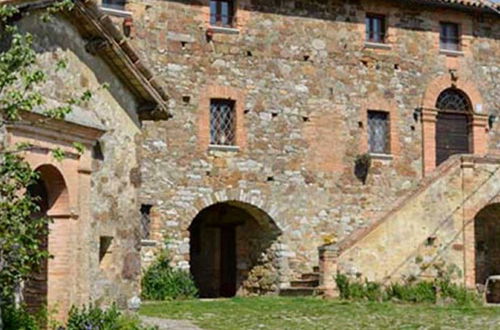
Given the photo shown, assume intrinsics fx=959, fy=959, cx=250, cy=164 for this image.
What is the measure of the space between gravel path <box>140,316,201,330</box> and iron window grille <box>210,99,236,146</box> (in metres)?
7.15

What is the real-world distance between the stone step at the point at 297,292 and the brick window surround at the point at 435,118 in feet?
16.0

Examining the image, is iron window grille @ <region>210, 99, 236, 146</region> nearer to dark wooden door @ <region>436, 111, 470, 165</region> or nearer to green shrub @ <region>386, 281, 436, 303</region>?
green shrub @ <region>386, 281, 436, 303</region>

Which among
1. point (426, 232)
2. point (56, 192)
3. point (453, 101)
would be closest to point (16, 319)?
point (56, 192)

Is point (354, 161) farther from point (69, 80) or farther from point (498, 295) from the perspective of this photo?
point (69, 80)

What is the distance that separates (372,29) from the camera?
24.9 m

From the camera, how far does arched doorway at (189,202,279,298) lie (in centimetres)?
2430

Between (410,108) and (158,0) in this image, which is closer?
(158,0)

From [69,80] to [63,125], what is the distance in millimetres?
707

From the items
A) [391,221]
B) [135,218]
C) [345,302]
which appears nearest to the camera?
[135,218]

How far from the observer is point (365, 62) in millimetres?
24422

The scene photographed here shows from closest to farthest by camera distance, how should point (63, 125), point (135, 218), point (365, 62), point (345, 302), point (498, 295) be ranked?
point (63, 125), point (135, 218), point (345, 302), point (498, 295), point (365, 62)

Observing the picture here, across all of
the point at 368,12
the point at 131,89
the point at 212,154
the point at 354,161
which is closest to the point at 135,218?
the point at 131,89

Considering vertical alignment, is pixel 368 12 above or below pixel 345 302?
above

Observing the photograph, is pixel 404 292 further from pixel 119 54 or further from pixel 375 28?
pixel 119 54
